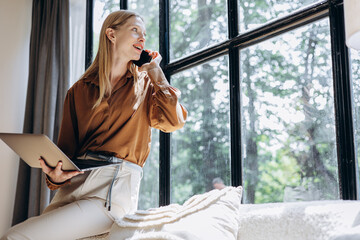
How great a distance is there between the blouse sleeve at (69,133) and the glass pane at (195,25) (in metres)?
0.87

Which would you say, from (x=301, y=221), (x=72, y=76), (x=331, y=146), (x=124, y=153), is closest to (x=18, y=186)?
(x=72, y=76)

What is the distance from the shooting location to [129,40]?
6.98 feet

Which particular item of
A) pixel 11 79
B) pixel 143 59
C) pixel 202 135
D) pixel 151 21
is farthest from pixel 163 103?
pixel 11 79

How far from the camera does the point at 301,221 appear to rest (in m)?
1.36

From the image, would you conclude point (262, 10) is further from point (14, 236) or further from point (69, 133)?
point (14, 236)

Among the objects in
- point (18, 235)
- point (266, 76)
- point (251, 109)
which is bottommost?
point (18, 235)

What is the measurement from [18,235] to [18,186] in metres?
1.80

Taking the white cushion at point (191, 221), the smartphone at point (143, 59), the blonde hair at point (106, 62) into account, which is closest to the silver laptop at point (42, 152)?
the white cushion at point (191, 221)

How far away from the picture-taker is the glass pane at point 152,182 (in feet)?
9.43

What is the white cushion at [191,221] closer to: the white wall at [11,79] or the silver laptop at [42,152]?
the silver laptop at [42,152]

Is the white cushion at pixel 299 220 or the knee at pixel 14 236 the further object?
the knee at pixel 14 236

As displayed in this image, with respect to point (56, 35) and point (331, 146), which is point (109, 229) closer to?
point (331, 146)

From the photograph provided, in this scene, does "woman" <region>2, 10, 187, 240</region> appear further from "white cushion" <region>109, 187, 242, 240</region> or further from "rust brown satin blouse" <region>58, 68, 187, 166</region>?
"white cushion" <region>109, 187, 242, 240</region>

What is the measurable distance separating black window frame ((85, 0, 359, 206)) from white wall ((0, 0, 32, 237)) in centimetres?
101
